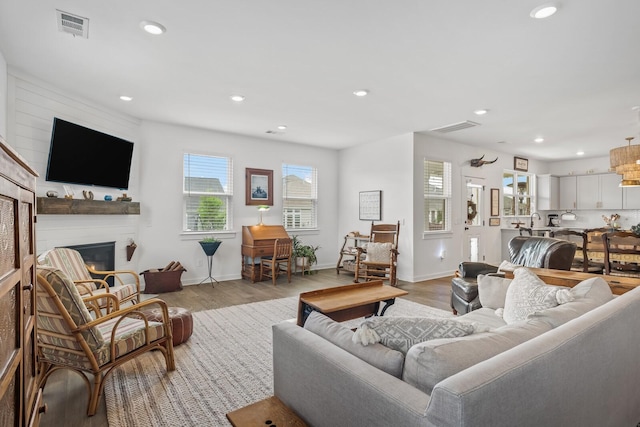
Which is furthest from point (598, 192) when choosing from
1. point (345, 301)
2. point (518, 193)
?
point (345, 301)

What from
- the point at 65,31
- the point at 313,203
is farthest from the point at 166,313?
the point at 313,203

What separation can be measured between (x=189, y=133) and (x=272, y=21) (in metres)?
3.59

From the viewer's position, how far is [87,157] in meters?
4.14

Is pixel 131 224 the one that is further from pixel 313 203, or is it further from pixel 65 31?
pixel 313 203

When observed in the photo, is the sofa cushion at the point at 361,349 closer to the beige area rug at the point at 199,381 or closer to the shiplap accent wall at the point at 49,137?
the beige area rug at the point at 199,381

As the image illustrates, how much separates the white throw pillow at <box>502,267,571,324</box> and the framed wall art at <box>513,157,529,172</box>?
6765 mm

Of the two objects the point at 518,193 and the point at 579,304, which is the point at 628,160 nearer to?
the point at 518,193

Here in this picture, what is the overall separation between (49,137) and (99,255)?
1.56 m

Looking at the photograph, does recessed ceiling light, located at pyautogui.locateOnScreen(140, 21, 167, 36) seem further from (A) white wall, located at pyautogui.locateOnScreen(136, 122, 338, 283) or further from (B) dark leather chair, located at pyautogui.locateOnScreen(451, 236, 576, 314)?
(B) dark leather chair, located at pyautogui.locateOnScreen(451, 236, 576, 314)

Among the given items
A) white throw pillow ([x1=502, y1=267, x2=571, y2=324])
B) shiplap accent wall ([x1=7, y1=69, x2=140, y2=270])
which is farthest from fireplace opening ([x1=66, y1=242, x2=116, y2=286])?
white throw pillow ([x1=502, y1=267, x2=571, y2=324])

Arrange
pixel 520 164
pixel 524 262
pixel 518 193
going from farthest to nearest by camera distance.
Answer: pixel 518 193 < pixel 520 164 < pixel 524 262

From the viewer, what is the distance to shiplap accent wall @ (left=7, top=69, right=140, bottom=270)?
350 cm

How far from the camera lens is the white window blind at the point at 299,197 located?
6.75m

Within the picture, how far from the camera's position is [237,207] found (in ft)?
19.9
